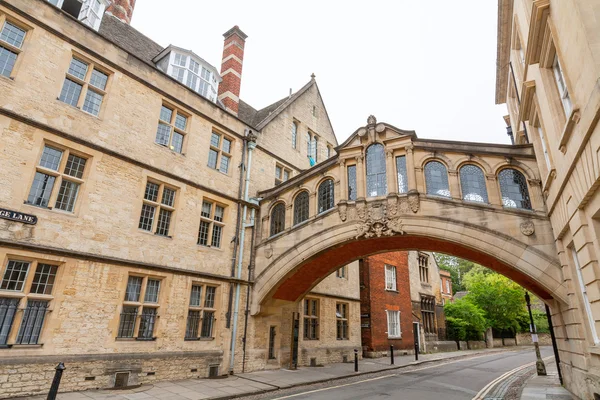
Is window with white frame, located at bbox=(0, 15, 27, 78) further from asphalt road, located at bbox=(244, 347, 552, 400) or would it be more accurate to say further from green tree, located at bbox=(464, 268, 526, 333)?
green tree, located at bbox=(464, 268, 526, 333)

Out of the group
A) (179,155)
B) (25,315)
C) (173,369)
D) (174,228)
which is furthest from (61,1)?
(173,369)

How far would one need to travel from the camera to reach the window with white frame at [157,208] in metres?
11.8

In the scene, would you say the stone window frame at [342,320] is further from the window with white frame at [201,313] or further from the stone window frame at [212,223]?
the stone window frame at [212,223]

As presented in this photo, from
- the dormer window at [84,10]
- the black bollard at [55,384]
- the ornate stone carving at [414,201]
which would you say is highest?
the dormer window at [84,10]

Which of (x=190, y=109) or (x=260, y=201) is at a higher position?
(x=190, y=109)

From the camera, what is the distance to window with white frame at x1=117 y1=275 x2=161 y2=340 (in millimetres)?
10516

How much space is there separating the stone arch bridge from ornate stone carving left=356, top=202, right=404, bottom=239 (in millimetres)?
36

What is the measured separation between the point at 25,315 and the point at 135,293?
2885 mm

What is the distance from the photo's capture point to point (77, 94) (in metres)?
10.8

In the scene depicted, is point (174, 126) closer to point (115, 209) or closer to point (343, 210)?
point (115, 209)

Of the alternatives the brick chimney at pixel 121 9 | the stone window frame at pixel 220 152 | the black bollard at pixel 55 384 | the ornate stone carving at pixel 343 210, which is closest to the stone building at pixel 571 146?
the ornate stone carving at pixel 343 210

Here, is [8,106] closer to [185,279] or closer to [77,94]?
[77,94]

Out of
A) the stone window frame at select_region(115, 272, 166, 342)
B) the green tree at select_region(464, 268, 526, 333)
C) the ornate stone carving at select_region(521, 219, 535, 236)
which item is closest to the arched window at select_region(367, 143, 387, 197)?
the ornate stone carving at select_region(521, 219, 535, 236)

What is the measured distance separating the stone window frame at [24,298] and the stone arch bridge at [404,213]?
24.1 ft
